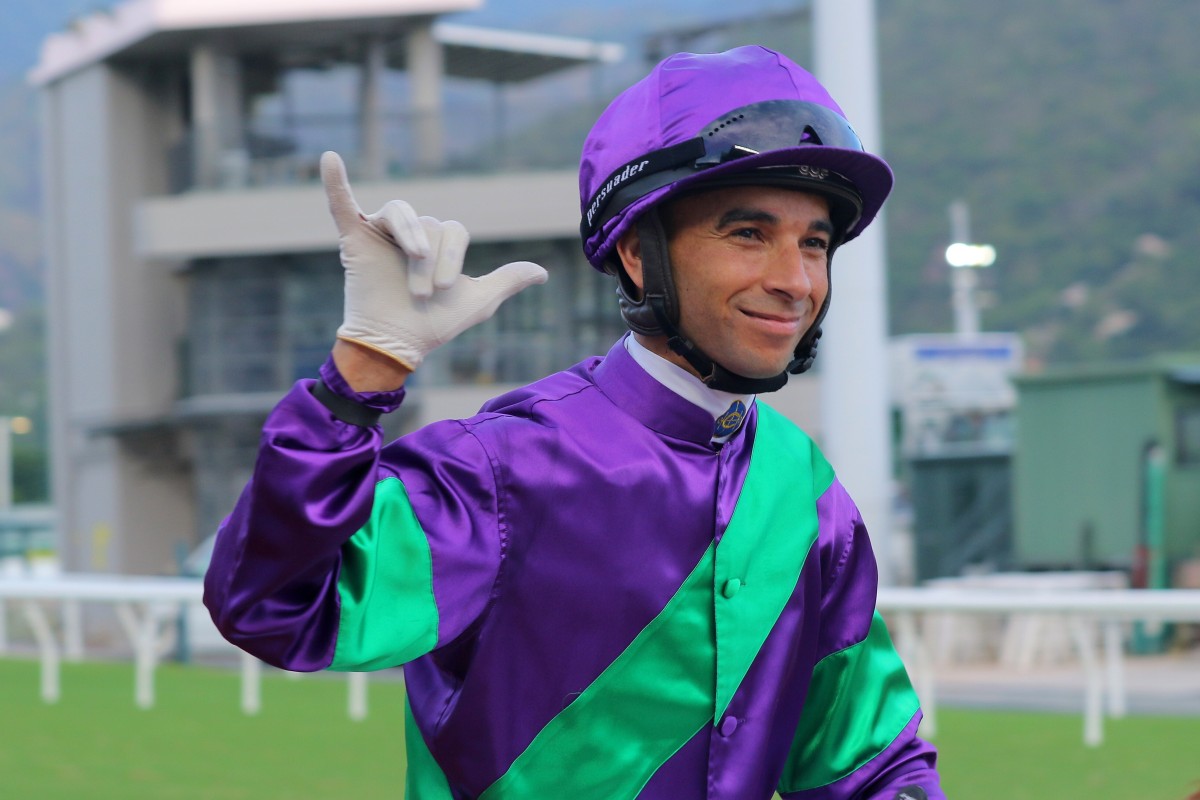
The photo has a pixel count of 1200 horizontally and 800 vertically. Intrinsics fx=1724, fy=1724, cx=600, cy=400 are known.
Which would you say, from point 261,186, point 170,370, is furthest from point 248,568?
point 170,370

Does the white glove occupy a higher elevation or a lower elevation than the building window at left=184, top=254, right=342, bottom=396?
lower

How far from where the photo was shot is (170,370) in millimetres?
22125

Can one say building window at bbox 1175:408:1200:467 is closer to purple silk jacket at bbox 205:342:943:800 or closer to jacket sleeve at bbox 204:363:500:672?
purple silk jacket at bbox 205:342:943:800

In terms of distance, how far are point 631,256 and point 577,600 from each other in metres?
0.46

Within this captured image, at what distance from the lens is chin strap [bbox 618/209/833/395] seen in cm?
218

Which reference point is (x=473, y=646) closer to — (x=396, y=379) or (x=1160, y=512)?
(x=396, y=379)

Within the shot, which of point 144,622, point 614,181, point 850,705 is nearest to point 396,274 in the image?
point 614,181

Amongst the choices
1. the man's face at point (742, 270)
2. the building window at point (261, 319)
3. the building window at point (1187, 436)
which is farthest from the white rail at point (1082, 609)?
the building window at point (261, 319)

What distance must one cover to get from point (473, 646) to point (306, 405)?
48cm

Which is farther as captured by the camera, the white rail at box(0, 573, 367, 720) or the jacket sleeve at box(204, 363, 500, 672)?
the white rail at box(0, 573, 367, 720)

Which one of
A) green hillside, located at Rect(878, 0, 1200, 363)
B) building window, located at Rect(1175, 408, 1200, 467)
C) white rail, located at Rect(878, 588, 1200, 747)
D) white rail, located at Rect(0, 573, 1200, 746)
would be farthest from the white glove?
green hillside, located at Rect(878, 0, 1200, 363)

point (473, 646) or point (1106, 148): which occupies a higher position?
point (1106, 148)

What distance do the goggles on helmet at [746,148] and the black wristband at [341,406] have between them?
0.55 meters

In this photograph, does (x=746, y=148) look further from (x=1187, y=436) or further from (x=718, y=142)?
(x=1187, y=436)
